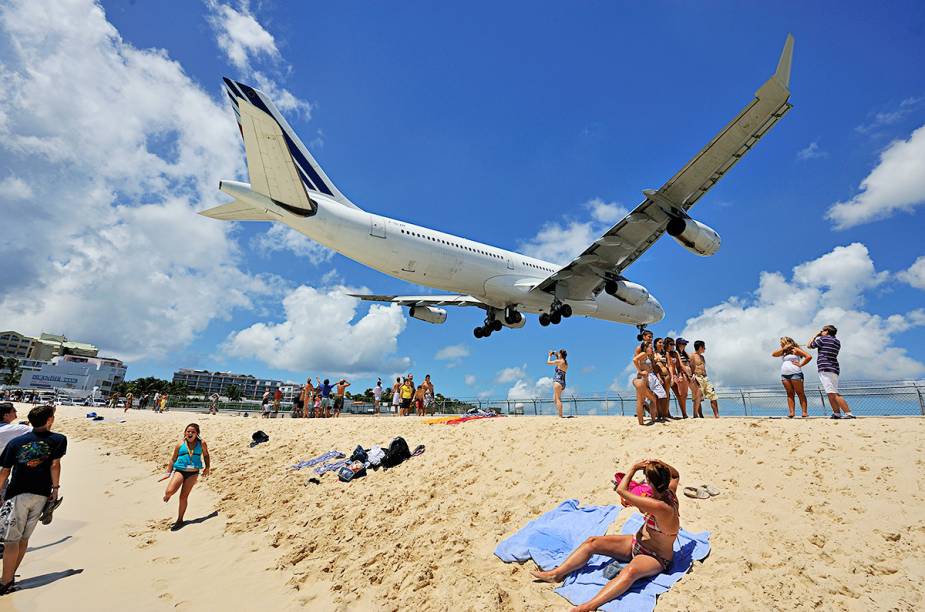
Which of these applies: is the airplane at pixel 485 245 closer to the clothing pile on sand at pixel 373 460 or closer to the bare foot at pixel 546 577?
A: the clothing pile on sand at pixel 373 460

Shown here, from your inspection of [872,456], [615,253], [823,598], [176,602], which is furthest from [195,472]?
[615,253]

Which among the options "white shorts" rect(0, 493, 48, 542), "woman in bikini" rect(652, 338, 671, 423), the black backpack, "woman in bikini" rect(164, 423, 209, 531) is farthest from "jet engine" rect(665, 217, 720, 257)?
"white shorts" rect(0, 493, 48, 542)

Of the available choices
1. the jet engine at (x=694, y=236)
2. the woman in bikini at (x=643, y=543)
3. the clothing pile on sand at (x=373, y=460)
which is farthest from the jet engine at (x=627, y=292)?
the woman in bikini at (x=643, y=543)

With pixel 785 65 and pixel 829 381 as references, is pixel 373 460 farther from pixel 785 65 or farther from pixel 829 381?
pixel 785 65

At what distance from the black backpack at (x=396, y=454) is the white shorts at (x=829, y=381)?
24.7ft

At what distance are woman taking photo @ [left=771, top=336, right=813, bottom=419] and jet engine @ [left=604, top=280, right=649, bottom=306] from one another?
8.96 meters

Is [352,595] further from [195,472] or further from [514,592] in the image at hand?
[195,472]

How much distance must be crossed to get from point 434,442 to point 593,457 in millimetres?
3663

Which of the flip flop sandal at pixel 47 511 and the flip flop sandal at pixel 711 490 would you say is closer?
the flip flop sandal at pixel 47 511

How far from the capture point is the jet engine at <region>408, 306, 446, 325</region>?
2184 centimetres

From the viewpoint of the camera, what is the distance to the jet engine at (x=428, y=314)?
71.7 ft

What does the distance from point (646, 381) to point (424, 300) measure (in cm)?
1554

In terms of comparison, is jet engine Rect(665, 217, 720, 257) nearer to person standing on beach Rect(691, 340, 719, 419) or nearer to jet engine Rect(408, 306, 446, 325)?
person standing on beach Rect(691, 340, 719, 419)

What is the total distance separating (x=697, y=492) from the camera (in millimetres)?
5098
